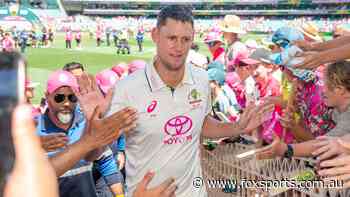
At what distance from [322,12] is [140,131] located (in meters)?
73.0

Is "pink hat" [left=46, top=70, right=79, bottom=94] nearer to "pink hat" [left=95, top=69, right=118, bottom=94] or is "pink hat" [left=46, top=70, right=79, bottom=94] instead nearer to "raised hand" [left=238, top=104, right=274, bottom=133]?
"raised hand" [left=238, top=104, right=274, bottom=133]

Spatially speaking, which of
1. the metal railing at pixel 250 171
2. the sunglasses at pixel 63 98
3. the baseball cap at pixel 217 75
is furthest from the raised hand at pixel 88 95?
the baseball cap at pixel 217 75

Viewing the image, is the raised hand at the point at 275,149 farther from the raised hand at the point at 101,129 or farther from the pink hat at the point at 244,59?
A: the pink hat at the point at 244,59

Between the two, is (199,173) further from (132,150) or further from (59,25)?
(59,25)

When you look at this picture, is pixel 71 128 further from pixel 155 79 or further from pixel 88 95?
pixel 155 79

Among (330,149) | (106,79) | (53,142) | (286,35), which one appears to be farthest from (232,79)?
(330,149)

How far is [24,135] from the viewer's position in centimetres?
81

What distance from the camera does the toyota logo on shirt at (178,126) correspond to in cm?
306

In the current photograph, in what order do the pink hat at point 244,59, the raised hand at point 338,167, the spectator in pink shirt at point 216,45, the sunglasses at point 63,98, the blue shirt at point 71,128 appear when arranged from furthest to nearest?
the spectator in pink shirt at point 216,45
the pink hat at point 244,59
the sunglasses at point 63,98
the blue shirt at point 71,128
the raised hand at point 338,167

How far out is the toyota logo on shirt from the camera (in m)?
3.06

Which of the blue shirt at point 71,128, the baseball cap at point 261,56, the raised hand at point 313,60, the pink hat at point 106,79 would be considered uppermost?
the raised hand at point 313,60

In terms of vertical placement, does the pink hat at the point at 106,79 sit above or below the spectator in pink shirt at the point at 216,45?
below

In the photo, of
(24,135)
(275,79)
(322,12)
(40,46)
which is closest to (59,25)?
(40,46)

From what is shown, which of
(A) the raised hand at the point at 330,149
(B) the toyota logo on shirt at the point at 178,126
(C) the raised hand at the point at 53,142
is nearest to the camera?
(A) the raised hand at the point at 330,149
